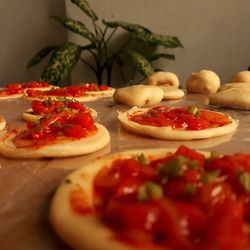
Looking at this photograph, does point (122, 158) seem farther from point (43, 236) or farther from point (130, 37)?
point (130, 37)

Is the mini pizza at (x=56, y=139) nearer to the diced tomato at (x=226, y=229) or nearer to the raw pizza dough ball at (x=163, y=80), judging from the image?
the diced tomato at (x=226, y=229)

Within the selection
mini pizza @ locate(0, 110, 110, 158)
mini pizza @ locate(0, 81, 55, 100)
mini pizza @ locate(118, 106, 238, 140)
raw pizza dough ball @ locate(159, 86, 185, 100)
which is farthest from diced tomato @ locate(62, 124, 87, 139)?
mini pizza @ locate(0, 81, 55, 100)

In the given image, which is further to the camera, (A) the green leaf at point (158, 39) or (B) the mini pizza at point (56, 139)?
(A) the green leaf at point (158, 39)

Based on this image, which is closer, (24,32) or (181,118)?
(181,118)

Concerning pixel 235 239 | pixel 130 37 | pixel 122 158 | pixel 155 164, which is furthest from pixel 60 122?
pixel 130 37

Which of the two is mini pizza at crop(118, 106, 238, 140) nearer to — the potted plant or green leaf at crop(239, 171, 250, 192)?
green leaf at crop(239, 171, 250, 192)

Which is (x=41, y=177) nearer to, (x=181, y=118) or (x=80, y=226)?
(x=80, y=226)

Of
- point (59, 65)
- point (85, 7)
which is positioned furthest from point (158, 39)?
point (59, 65)

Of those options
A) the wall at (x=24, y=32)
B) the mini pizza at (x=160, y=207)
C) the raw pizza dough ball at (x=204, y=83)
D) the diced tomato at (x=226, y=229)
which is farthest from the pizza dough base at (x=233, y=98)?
the wall at (x=24, y=32)
